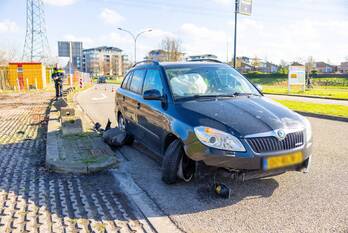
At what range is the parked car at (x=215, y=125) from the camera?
140 inches

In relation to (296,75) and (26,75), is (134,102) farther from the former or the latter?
(26,75)

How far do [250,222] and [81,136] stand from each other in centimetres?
476

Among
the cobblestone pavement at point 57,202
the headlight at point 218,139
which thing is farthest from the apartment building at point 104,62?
the headlight at point 218,139

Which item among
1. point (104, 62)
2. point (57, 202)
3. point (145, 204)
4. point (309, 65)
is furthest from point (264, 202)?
point (104, 62)

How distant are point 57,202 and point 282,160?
271 cm

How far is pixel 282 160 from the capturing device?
3600 mm

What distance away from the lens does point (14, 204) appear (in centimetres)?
368

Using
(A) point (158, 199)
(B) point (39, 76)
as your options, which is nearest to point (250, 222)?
(A) point (158, 199)

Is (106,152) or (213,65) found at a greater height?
(213,65)

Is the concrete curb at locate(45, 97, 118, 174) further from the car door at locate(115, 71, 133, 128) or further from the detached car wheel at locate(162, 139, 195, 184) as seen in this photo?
the car door at locate(115, 71, 133, 128)

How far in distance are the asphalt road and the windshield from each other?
135cm

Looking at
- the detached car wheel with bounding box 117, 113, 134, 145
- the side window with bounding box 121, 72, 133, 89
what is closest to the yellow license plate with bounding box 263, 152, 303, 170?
the detached car wheel with bounding box 117, 113, 134, 145

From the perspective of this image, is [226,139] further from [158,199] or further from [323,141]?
[323,141]

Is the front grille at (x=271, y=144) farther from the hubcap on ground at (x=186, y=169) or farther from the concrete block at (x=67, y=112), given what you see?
the concrete block at (x=67, y=112)
